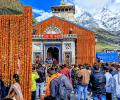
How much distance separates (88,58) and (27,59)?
141ft

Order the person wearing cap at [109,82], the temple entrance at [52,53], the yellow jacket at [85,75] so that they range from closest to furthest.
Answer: the person wearing cap at [109,82] < the yellow jacket at [85,75] < the temple entrance at [52,53]

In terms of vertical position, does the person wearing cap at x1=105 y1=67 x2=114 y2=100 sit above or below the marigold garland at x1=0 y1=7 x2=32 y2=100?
below

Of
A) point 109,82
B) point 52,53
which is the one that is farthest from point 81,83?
point 52,53

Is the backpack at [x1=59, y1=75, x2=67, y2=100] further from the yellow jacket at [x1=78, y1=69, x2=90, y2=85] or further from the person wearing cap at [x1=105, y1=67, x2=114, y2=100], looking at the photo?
the yellow jacket at [x1=78, y1=69, x2=90, y2=85]

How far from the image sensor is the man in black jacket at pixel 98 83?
1429 cm

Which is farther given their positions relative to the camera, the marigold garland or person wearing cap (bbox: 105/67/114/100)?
person wearing cap (bbox: 105/67/114/100)

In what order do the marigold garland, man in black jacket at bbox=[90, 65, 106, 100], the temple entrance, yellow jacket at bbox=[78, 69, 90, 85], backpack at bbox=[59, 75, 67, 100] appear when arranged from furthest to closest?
1. the temple entrance
2. yellow jacket at bbox=[78, 69, 90, 85]
3. man in black jacket at bbox=[90, 65, 106, 100]
4. the marigold garland
5. backpack at bbox=[59, 75, 67, 100]

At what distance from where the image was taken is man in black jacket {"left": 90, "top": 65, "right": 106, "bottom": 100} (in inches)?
563

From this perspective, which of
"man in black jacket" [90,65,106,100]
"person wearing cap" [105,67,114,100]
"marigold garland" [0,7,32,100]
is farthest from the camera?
"person wearing cap" [105,67,114,100]

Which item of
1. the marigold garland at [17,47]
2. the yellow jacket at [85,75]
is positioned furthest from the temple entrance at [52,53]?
the marigold garland at [17,47]

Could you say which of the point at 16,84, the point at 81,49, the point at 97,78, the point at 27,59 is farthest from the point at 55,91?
the point at 81,49

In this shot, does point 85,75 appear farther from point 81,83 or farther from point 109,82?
point 109,82

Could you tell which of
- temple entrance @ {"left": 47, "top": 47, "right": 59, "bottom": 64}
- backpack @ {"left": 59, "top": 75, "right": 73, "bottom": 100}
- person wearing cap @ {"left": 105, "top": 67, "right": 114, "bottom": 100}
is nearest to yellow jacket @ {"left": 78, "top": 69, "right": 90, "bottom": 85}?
person wearing cap @ {"left": 105, "top": 67, "right": 114, "bottom": 100}

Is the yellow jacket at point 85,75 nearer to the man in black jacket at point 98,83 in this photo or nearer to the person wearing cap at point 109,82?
the person wearing cap at point 109,82
